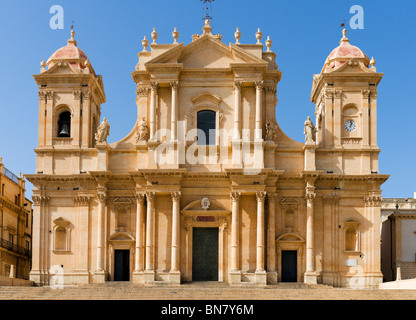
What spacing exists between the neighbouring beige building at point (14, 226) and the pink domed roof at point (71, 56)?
10.4 m

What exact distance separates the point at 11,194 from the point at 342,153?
2507 centimetres

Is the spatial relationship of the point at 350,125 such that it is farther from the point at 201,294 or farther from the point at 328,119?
the point at 201,294

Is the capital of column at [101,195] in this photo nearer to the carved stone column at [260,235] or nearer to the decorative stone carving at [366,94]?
the carved stone column at [260,235]

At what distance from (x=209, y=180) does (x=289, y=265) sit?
22.0 ft

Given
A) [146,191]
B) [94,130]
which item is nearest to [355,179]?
[146,191]

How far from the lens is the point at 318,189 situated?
1681 inches

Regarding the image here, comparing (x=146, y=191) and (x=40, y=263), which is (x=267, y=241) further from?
(x=40, y=263)

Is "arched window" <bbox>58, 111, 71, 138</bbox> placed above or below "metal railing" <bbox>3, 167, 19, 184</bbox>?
above

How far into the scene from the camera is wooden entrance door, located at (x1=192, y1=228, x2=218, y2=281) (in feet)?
138

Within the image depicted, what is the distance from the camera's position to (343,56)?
44.8 meters

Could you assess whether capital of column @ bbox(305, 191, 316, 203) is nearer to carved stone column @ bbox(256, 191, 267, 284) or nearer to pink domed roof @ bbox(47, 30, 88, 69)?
carved stone column @ bbox(256, 191, 267, 284)

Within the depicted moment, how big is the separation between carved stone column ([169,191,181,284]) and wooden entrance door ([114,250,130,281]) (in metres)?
3.08

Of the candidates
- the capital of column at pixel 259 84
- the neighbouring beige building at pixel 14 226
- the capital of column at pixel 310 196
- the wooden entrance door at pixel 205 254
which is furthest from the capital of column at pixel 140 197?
the neighbouring beige building at pixel 14 226

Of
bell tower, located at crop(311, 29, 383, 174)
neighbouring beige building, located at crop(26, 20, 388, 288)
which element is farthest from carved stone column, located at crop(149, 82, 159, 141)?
bell tower, located at crop(311, 29, 383, 174)
